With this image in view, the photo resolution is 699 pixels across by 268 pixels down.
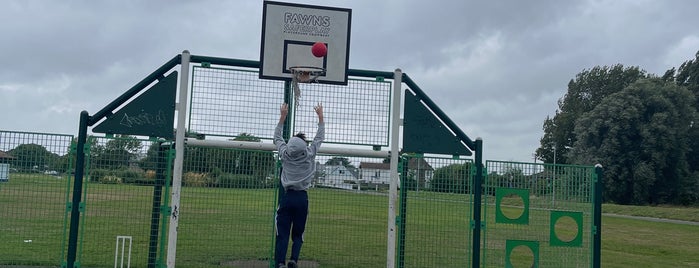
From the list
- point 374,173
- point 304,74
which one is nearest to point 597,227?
point 374,173

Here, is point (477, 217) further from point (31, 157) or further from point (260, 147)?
point (31, 157)

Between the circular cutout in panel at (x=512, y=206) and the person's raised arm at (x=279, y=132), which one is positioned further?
the circular cutout in panel at (x=512, y=206)

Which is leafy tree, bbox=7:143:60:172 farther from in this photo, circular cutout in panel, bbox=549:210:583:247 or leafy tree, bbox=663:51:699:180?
leafy tree, bbox=663:51:699:180

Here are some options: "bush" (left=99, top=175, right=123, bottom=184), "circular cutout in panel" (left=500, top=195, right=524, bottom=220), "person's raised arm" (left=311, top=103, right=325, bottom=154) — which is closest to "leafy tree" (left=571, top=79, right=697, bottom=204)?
"circular cutout in panel" (left=500, top=195, right=524, bottom=220)

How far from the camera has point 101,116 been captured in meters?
9.30

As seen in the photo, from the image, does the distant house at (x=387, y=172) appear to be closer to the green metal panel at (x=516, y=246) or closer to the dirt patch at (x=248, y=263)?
the green metal panel at (x=516, y=246)

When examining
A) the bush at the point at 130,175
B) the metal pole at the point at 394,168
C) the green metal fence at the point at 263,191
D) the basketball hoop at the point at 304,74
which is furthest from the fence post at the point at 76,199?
the metal pole at the point at 394,168

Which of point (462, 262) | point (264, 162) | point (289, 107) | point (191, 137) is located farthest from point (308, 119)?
point (462, 262)

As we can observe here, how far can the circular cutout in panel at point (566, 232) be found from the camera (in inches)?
411

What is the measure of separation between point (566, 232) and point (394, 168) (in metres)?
3.02

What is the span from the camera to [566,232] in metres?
10.3

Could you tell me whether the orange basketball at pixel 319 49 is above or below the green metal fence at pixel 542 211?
above

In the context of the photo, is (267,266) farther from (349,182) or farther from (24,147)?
(24,147)

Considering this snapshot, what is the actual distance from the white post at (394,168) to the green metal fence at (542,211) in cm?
160
